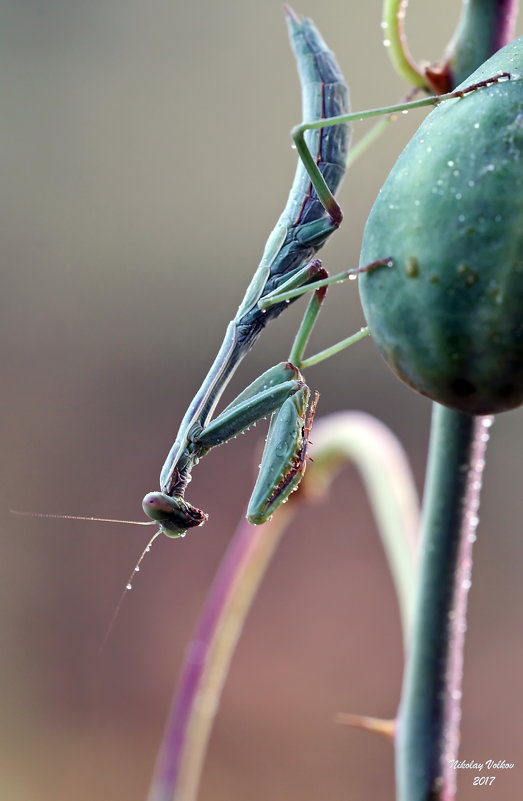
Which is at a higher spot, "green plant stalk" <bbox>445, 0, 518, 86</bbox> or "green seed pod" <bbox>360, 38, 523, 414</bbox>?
"green plant stalk" <bbox>445, 0, 518, 86</bbox>

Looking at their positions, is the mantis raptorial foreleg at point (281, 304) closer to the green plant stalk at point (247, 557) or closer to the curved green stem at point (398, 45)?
the green plant stalk at point (247, 557)

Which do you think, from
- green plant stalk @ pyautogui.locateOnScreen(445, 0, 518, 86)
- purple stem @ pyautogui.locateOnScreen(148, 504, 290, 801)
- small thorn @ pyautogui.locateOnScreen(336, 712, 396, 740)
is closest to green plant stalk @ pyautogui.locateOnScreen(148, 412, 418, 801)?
purple stem @ pyautogui.locateOnScreen(148, 504, 290, 801)

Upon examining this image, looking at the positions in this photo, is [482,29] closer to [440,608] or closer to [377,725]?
[440,608]

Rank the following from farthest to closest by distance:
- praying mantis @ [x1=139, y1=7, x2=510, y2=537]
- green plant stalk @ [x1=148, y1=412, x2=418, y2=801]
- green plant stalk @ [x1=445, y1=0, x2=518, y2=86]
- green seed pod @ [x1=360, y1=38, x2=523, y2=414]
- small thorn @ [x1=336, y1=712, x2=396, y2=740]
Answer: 1. green plant stalk @ [x1=148, y1=412, x2=418, y2=801]
2. praying mantis @ [x1=139, y1=7, x2=510, y2=537]
3. small thorn @ [x1=336, y1=712, x2=396, y2=740]
4. green plant stalk @ [x1=445, y1=0, x2=518, y2=86]
5. green seed pod @ [x1=360, y1=38, x2=523, y2=414]

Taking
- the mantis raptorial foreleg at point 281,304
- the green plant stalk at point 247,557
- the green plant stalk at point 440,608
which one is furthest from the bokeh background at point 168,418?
the green plant stalk at point 440,608

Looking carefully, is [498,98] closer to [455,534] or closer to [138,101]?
[455,534]

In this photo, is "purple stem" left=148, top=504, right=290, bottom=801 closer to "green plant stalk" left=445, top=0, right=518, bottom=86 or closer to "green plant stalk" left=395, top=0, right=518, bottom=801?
"green plant stalk" left=395, top=0, right=518, bottom=801

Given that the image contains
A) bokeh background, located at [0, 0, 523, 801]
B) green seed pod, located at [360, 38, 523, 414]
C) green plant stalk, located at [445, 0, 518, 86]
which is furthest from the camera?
bokeh background, located at [0, 0, 523, 801]

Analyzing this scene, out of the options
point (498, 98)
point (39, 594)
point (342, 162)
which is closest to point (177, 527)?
point (342, 162)
